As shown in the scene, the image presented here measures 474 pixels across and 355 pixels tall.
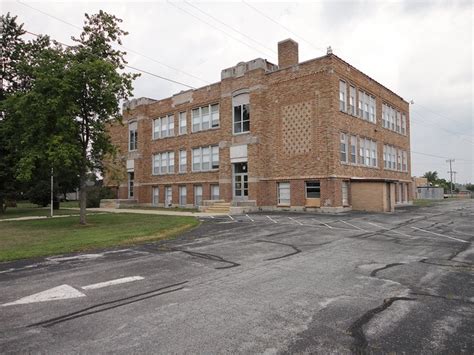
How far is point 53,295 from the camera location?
6180 millimetres

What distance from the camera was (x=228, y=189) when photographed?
29.8 meters

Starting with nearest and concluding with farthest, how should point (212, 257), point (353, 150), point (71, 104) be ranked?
point (212, 257) → point (71, 104) → point (353, 150)

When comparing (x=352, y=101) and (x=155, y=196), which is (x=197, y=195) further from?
(x=352, y=101)

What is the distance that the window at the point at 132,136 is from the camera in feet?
131

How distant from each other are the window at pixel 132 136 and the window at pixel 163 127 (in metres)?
3.15

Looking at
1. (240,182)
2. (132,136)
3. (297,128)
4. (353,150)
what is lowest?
(240,182)

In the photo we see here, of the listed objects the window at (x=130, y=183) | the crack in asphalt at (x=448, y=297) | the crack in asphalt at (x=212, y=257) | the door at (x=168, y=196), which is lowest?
the crack in asphalt at (x=448, y=297)

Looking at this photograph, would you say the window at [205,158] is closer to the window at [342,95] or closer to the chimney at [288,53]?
the chimney at [288,53]

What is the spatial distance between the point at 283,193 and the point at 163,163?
50.3 feet

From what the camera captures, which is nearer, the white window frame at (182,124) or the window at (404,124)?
the white window frame at (182,124)

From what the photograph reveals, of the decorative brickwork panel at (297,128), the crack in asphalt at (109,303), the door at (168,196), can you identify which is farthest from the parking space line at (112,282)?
the door at (168,196)

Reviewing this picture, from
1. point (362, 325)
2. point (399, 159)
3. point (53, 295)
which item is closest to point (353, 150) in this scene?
point (399, 159)

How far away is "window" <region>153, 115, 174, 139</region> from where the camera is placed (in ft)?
118

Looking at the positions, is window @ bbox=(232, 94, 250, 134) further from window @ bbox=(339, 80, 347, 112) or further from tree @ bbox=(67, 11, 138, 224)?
tree @ bbox=(67, 11, 138, 224)
